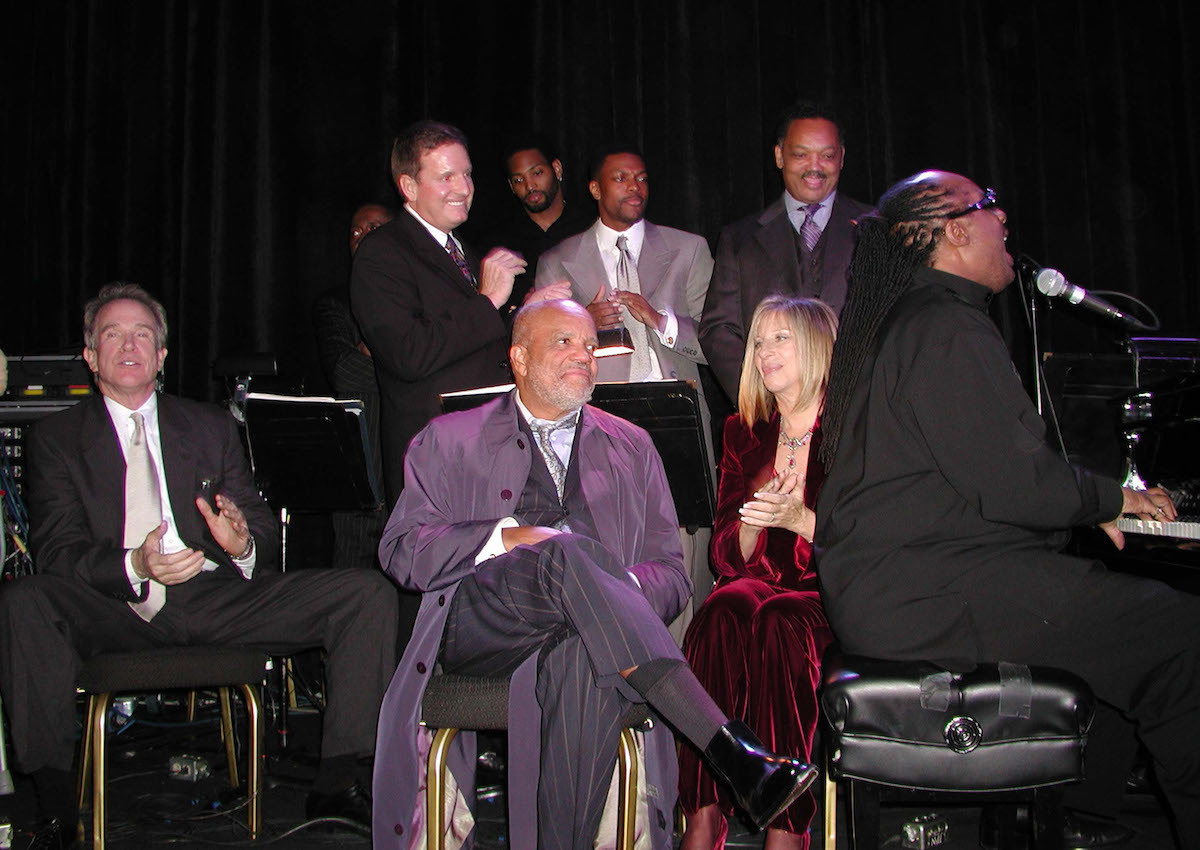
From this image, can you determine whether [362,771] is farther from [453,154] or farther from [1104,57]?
[1104,57]

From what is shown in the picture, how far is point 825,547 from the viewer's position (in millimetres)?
2484

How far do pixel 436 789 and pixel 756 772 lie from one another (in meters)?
0.83

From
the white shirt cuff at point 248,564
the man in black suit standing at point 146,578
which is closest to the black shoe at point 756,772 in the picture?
the man in black suit standing at point 146,578

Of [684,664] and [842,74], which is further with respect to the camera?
[842,74]

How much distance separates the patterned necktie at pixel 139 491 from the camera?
326 cm

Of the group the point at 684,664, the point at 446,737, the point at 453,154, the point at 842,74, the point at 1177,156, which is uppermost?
the point at 842,74

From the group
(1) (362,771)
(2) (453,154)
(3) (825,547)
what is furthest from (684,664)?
(2) (453,154)

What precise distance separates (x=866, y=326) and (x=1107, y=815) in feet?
4.88

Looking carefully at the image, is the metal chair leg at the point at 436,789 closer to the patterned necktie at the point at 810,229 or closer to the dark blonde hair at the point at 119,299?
the dark blonde hair at the point at 119,299

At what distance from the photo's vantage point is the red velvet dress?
2.68 m

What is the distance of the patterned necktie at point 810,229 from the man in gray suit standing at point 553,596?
145 cm

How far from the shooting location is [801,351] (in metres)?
3.18

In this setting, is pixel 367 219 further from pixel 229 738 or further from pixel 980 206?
pixel 980 206

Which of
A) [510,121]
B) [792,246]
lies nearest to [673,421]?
[792,246]
